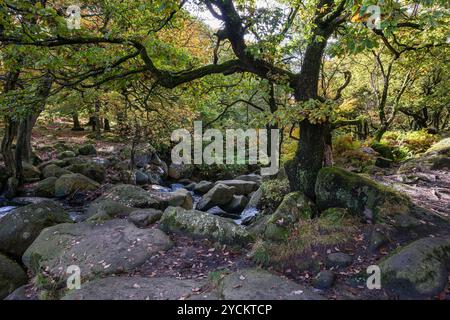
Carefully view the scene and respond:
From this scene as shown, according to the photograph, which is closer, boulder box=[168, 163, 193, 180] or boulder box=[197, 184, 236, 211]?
boulder box=[197, 184, 236, 211]

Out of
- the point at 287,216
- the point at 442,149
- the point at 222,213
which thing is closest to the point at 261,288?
the point at 287,216

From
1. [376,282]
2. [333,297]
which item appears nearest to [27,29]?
[333,297]

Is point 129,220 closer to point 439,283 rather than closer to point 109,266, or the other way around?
point 109,266

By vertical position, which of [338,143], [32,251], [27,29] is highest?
[27,29]

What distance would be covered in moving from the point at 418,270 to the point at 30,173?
1416 cm

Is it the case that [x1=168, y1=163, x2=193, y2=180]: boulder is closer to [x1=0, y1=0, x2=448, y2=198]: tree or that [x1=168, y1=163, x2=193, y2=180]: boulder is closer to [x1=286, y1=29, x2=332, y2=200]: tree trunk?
[x1=0, y1=0, x2=448, y2=198]: tree

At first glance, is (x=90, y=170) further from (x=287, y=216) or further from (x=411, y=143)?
(x=411, y=143)

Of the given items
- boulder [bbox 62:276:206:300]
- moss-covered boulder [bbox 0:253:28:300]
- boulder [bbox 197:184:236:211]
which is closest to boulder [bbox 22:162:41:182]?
boulder [bbox 197:184:236:211]

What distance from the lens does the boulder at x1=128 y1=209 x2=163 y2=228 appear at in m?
6.98

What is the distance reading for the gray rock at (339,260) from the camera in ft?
15.5

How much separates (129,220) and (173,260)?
2.12 metres

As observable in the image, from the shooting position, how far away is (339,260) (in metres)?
4.76

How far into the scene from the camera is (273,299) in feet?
12.9

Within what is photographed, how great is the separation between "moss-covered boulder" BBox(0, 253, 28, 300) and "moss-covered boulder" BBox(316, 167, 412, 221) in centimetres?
574
